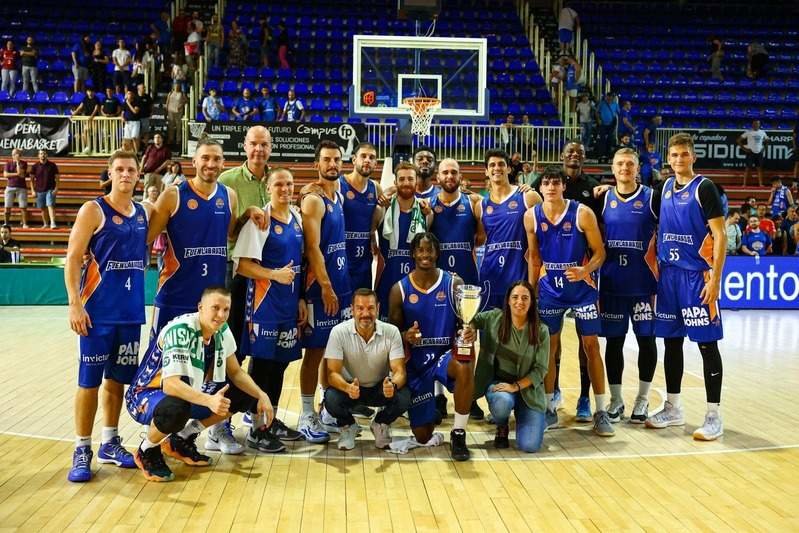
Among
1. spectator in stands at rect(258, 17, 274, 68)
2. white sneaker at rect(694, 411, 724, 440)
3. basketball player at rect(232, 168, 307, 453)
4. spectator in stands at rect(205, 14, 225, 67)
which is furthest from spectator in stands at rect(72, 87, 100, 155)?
white sneaker at rect(694, 411, 724, 440)

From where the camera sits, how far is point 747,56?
71.7 ft

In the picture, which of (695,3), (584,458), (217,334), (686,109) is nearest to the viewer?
(217,334)

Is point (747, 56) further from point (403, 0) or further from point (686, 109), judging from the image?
point (403, 0)

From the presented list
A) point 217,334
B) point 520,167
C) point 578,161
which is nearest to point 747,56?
point 520,167

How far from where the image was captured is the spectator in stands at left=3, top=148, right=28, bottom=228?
15.2m

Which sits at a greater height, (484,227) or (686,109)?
(686,109)

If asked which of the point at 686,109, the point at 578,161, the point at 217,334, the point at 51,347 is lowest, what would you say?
the point at 51,347

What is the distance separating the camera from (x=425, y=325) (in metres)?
5.65

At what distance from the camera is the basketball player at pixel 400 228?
6.11 meters

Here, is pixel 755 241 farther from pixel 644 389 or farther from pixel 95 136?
pixel 95 136

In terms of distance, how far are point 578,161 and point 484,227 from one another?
0.87 meters

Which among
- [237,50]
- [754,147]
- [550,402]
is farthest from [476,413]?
[237,50]

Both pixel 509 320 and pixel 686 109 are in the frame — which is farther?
pixel 686 109

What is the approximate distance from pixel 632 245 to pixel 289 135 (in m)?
11.4
